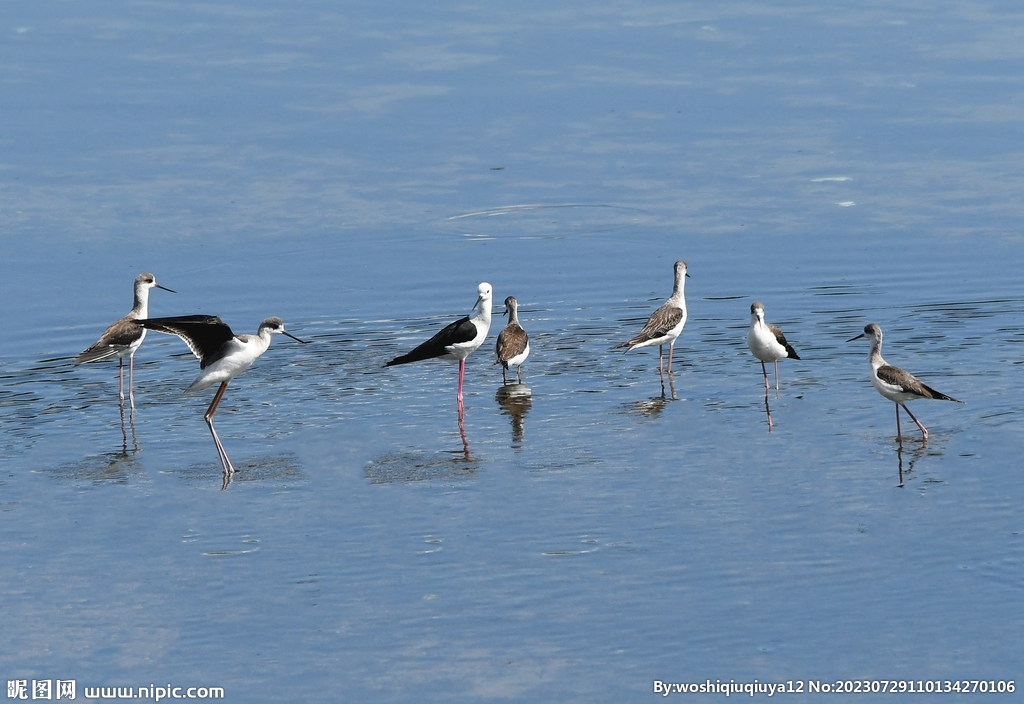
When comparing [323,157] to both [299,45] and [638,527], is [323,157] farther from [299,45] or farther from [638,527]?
[638,527]

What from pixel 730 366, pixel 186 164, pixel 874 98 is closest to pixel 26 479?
pixel 730 366

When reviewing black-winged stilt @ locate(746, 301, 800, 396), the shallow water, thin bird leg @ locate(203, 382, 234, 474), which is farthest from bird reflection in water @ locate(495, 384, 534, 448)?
thin bird leg @ locate(203, 382, 234, 474)

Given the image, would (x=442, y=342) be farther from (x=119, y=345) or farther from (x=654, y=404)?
(x=119, y=345)

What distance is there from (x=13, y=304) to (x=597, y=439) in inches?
318

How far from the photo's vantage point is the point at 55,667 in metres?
9.95

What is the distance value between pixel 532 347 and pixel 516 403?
181 centimetres

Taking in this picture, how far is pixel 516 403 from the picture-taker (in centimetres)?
1569

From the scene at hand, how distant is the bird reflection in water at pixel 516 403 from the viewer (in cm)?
1466

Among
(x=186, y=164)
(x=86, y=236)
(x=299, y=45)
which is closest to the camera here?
(x=86, y=236)

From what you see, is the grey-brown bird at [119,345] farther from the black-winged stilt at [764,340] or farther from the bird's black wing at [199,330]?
the black-winged stilt at [764,340]

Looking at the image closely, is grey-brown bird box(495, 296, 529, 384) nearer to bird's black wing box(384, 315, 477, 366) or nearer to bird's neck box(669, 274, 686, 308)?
bird's black wing box(384, 315, 477, 366)

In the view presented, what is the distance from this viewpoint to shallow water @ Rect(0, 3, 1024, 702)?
1036cm

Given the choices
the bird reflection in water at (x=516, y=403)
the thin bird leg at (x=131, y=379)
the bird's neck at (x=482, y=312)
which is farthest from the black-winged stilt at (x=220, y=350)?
the bird's neck at (x=482, y=312)

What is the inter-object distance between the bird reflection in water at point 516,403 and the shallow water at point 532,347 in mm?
89
